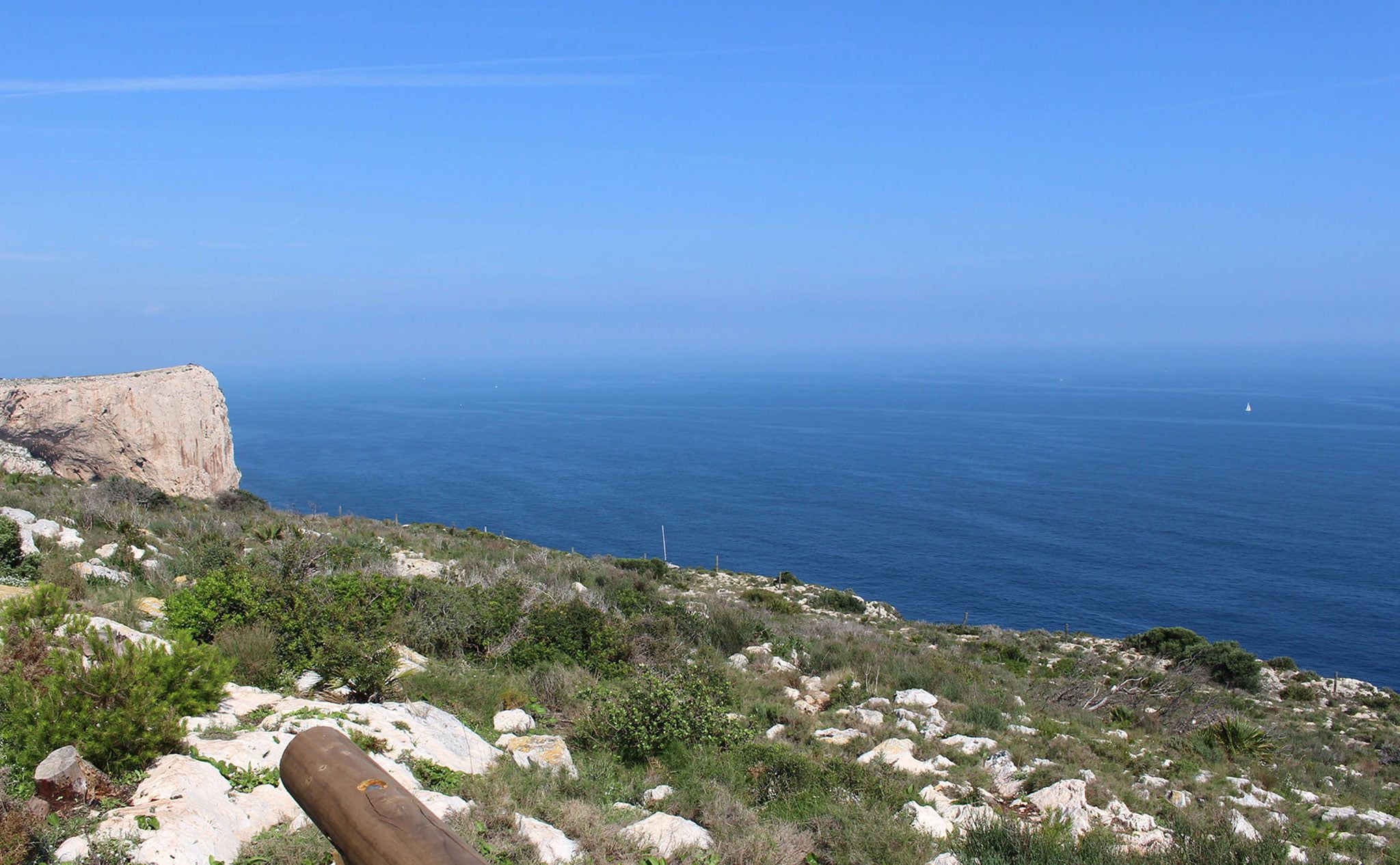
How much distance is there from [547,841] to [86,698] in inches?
113

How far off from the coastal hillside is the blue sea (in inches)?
1186

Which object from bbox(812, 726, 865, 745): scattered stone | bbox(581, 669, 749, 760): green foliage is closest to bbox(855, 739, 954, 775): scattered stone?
bbox(812, 726, 865, 745): scattered stone

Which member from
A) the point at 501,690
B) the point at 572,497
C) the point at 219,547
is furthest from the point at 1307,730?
the point at 572,497

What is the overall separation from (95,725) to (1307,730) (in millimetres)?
19962

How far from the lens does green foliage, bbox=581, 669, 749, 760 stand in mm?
7312

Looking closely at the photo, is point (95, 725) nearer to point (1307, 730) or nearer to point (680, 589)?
point (680, 589)

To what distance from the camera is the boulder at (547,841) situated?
4766 mm

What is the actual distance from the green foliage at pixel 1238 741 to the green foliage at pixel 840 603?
14.0 m

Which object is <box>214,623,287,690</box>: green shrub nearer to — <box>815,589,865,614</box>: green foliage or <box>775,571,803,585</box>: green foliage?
<box>815,589,865,614</box>: green foliage

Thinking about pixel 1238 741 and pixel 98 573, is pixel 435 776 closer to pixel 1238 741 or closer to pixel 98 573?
pixel 98 573

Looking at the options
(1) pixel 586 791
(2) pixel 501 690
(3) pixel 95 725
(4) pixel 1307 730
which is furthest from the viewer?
(4) pixel 1307 730

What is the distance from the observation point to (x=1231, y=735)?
11812mm

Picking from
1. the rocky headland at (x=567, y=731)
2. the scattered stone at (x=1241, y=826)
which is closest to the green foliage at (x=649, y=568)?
the rocky headland at (x=567, y=731)

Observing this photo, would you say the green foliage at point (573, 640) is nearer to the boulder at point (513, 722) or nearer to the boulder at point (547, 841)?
the boulder at point (513, 722)
